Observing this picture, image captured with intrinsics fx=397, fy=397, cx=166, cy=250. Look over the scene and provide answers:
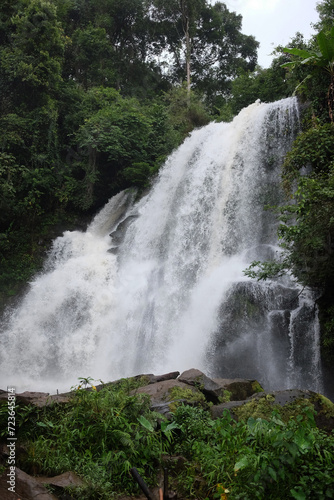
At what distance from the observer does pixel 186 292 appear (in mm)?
10711

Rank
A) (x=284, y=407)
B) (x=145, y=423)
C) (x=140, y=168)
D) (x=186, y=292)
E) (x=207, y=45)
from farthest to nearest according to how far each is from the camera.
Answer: (x=207, y=45), (x=140, y=168), (x=186, y=292), (x=284, y=407), (x=145, y=423)

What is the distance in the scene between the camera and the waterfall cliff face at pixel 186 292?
8.59 meters

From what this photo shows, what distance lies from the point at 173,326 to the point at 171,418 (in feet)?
18.3

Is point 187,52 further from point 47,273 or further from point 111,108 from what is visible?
point 47,273

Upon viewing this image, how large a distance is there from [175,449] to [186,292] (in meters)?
6.63

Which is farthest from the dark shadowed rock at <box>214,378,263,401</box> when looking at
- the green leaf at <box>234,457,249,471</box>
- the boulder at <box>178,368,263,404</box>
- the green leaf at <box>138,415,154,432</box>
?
the green leaf at <box>234,457,249,471</box>

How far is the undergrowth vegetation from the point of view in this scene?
2.94 m

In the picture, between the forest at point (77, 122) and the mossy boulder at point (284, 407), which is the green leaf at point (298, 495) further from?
the forest at point (77, 122)

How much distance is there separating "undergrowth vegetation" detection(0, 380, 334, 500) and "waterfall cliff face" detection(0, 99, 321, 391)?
13.0ft

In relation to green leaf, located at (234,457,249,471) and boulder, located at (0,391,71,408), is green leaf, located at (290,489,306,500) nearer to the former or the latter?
green leaf, located at (234,457,249,471)

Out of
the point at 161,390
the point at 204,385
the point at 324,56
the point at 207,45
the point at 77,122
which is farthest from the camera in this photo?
the point at 207,45

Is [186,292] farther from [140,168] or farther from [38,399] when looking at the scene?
[140,168]

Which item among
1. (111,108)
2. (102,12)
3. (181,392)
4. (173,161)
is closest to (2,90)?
(111,108)

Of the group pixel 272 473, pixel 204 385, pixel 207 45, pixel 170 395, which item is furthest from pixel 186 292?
pixel 207 45
